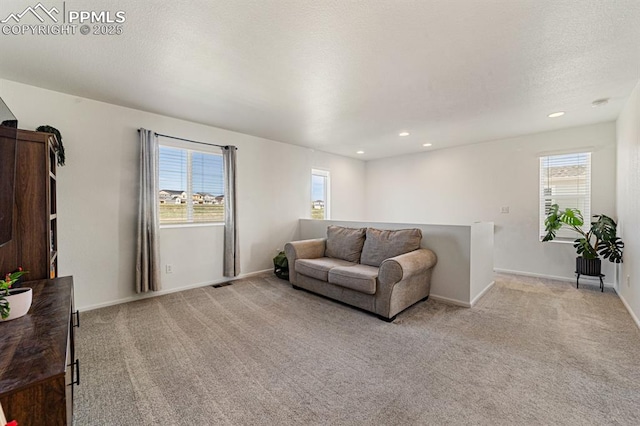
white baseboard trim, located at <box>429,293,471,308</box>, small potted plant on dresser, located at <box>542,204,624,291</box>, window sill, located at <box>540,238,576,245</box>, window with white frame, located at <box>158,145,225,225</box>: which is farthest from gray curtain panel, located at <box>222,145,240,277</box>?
window sill, located at <box>540,238,576,245</box>

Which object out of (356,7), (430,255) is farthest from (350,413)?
(356,7)

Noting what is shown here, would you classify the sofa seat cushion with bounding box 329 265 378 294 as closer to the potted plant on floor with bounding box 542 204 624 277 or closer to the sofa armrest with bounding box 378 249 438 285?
the sofa armrest with bounding box 378 249 438 285

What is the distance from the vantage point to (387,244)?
3.42m

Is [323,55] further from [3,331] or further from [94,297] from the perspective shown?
[94,297]

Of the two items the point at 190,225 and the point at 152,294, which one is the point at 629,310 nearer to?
the point at 190,225

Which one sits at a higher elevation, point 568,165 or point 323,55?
point 323,55

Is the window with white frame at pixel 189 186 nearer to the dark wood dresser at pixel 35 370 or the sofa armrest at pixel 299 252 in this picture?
the sofa armrest at pixel 299 252

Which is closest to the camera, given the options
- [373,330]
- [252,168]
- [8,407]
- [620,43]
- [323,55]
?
[8,407]

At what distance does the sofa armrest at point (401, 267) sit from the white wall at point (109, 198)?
2633mm

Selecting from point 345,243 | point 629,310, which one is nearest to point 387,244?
point 345,243

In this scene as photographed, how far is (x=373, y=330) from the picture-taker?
2.62 meters

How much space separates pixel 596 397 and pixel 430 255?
1.79 m

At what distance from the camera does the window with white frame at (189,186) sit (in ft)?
12.3

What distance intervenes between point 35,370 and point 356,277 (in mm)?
2487
